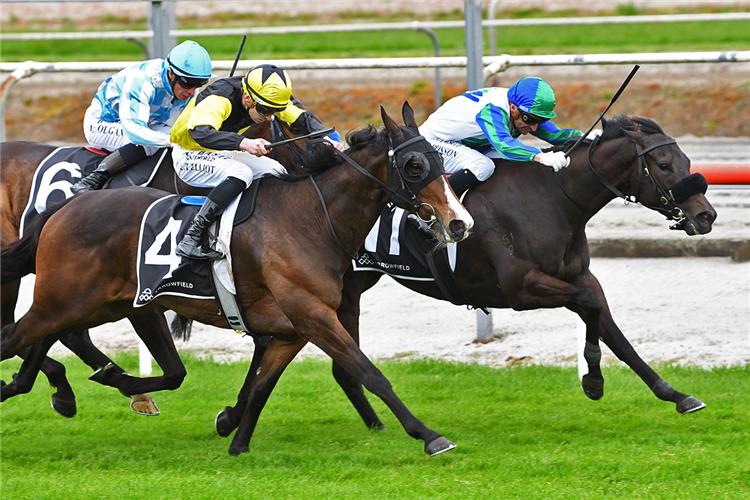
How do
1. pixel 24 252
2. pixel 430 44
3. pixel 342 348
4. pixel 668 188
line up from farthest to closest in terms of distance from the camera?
pixel 430 44, pixel 24 252, pixel 668 188, pixel 342 348

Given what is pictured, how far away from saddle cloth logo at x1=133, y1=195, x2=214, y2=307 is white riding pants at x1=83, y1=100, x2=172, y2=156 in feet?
4.24

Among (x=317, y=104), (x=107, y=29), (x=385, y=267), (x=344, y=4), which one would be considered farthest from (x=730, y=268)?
(x=107, y=29)

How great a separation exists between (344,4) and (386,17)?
1456mm

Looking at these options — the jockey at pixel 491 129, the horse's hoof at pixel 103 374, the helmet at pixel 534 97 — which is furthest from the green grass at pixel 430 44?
the horse's hoof at pixel 103 374

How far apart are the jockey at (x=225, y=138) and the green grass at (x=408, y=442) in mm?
1150

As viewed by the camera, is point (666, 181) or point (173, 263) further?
point (666, 181)

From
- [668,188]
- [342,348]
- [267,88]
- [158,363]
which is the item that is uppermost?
[267,88]

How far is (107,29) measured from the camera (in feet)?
69.2

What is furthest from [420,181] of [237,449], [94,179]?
[94,179]

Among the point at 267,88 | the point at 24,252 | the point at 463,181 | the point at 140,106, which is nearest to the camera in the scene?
the point at 267,88

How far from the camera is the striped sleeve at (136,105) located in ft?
18.7

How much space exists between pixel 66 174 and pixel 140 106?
2.40 ft

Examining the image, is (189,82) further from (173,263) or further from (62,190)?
(173,263)

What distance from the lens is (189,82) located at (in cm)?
566
